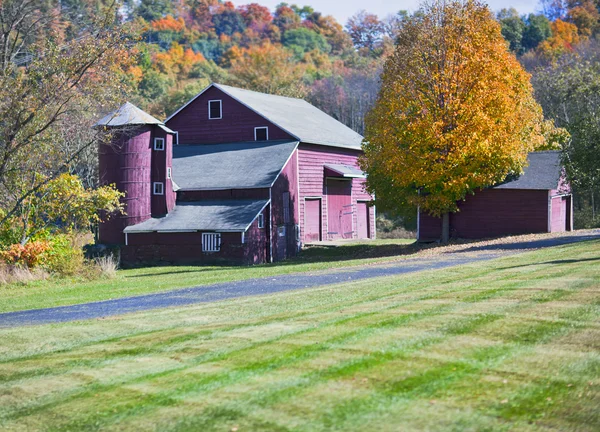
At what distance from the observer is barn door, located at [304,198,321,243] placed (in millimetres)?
42969

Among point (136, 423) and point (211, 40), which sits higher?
point (211, 40)

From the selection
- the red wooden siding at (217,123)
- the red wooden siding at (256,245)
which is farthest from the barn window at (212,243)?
the red wooden siding at (217,123)

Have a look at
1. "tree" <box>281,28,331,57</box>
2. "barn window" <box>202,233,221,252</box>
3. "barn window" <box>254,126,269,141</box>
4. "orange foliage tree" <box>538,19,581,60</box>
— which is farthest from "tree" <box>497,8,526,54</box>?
"barn window" <box>202,233,221,252</box>

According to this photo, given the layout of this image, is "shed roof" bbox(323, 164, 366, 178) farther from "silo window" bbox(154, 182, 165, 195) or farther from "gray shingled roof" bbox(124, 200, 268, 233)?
"silo window" bbox(154, 182, 165, 195)

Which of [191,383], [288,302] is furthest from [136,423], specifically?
[288,302]

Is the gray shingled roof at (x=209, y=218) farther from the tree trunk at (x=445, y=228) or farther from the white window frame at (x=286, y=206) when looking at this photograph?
the tree trunk at (x=445, y=228)

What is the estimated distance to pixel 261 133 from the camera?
4503 centimetres

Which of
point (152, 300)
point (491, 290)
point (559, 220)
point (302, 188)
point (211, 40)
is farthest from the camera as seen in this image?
point (211, 40)

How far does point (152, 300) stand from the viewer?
1923 centimetres

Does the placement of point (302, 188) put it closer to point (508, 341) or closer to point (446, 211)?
point (446, 211)

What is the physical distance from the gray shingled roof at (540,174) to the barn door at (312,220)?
35.5ft

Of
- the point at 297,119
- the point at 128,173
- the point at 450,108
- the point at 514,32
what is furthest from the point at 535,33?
the point at 128,173

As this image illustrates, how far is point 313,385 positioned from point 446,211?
29.7m

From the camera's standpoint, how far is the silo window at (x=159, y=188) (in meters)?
39.6
